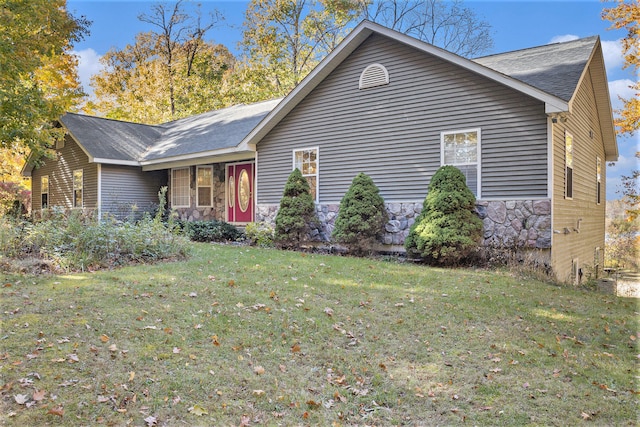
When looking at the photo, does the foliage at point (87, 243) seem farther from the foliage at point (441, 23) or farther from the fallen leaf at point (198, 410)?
the foliage at point (441, 23)

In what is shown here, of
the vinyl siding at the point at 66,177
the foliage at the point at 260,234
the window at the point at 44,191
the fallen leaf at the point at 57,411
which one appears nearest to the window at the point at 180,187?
the vinyl siding at the point at 66,177

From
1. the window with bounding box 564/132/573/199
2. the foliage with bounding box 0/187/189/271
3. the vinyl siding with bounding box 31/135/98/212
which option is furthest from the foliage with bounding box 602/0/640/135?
the vinyl siding with bounding box 31/135/98/212

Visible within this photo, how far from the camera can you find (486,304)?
571 centimetres

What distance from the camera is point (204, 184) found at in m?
15.5

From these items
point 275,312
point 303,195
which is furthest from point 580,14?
point 275,312

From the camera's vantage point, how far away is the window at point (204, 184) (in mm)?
15414

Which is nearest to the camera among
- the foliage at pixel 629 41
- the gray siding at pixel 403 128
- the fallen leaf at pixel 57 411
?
the fallen leaf at pixel 57 411

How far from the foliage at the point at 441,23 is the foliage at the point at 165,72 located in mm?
10566

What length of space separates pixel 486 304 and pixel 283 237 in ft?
20.3

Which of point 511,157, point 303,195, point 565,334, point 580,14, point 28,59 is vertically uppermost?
point 580,14

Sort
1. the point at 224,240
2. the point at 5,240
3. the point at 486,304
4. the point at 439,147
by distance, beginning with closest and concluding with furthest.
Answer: the point at 486,304, the point at 5,240, the point at 439,147, the point at 224,240

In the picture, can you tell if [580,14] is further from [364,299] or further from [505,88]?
[364,299]

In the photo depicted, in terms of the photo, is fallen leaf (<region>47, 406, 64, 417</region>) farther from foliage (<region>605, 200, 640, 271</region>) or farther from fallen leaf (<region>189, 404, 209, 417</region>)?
foliage (<region>605, 200, 640, 271</region>)

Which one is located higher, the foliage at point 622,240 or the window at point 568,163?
the window at point 568,163
